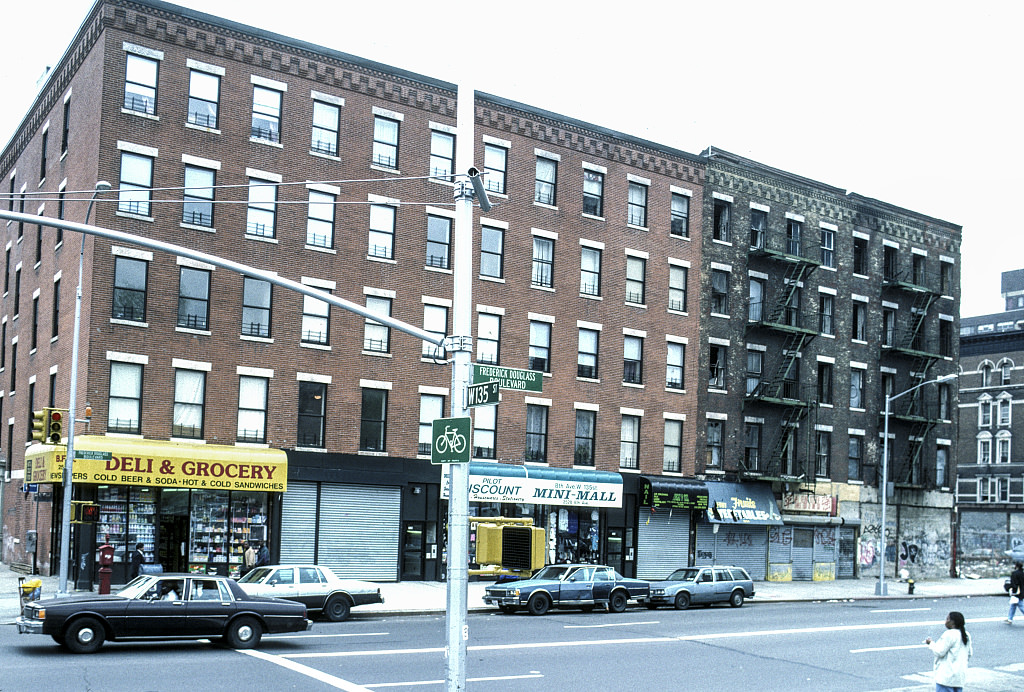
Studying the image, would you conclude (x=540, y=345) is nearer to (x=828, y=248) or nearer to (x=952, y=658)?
(x=828, y=248)

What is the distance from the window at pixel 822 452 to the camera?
4747 cm

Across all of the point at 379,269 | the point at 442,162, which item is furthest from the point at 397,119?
the point at 379,269

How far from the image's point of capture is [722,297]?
4516cm

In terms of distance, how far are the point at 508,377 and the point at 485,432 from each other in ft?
82.0

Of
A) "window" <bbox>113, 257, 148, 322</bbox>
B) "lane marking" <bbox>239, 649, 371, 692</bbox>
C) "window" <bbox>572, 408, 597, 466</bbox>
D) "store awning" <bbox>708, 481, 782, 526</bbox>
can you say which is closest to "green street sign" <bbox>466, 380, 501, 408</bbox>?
"lane marking" <bbox>239, 649, 371, 692</bbox>

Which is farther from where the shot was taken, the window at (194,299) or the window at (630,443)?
the window at (630,443)

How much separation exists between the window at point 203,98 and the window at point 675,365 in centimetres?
2011

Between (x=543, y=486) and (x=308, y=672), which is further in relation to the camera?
(x=543, y=486)

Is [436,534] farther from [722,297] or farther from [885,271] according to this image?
[885,271]

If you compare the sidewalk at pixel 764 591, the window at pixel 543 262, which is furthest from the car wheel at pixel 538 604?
the window at pixel 543 262

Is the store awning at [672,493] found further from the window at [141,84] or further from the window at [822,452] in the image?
the window at [141,84]

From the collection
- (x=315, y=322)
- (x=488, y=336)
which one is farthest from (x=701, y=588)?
(x=315, y=322)

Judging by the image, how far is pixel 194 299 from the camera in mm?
33156

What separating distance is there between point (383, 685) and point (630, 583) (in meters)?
15.6
